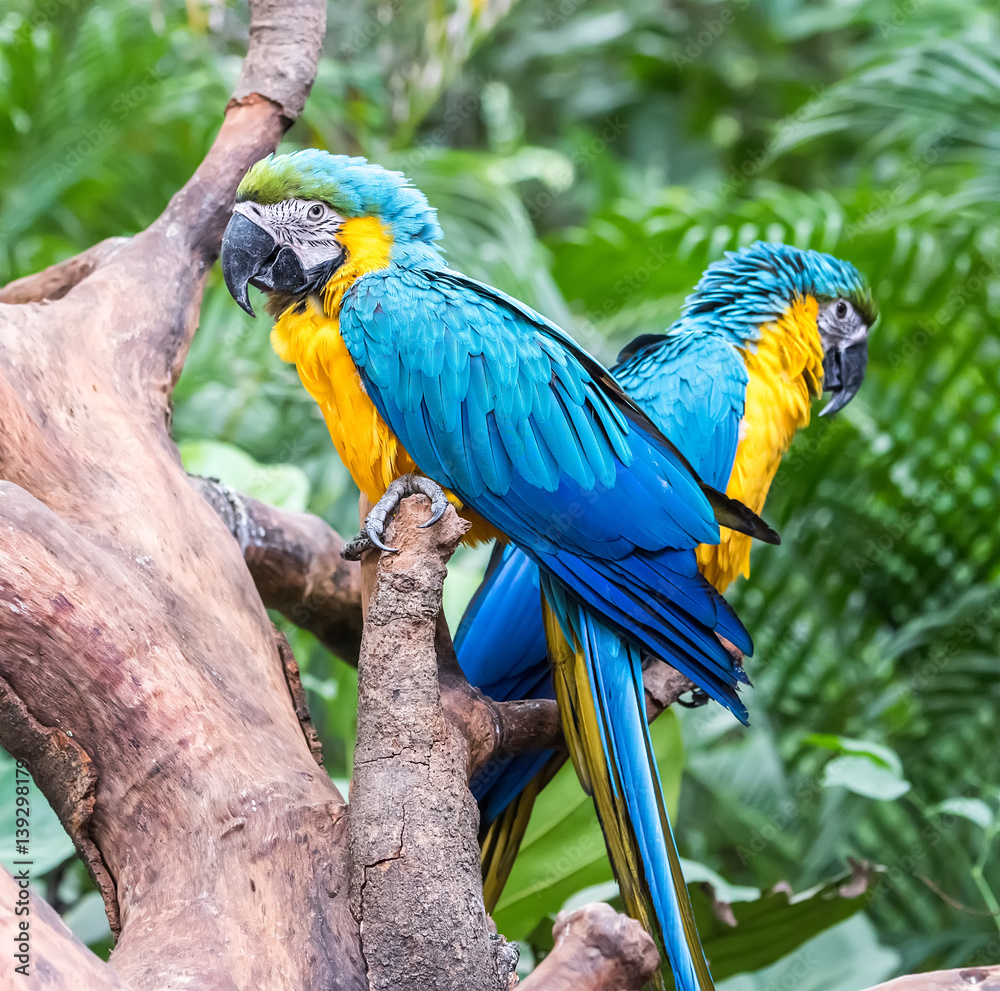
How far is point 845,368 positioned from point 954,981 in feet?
2.98

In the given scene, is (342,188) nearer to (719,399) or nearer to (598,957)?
(719,399)

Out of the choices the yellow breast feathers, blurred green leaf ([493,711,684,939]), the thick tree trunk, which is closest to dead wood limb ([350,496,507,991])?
the thick tree trunk

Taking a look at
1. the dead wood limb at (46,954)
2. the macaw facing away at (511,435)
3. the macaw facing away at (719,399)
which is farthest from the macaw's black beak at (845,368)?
the dead wood limb at (46,954)

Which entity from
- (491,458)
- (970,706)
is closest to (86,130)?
(491,458)

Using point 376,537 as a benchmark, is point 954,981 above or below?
below

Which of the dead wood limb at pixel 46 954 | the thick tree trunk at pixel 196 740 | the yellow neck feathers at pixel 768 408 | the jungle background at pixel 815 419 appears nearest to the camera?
the dead wood limb at pixel 46 954

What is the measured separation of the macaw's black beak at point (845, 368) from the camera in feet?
4.79

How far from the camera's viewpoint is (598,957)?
81 centimetres

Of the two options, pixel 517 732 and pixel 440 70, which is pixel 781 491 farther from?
pixel 440 70

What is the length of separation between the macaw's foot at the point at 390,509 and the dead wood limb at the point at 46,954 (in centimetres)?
42
